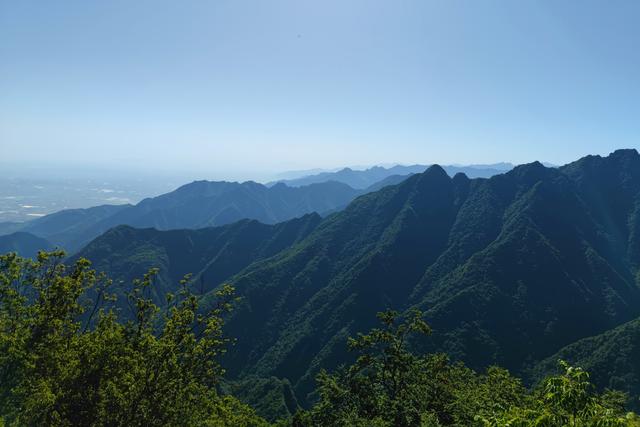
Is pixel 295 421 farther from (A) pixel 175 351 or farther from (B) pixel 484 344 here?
(B) pixel 484 344

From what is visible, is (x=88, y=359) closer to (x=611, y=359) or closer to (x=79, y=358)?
(x=79, y=358)

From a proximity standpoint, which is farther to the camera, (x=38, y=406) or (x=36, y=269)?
(x=36, y=269)

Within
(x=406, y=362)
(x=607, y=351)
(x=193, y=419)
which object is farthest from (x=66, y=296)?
(x=607, y=351)

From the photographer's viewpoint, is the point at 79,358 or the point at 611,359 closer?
the point at 79,358

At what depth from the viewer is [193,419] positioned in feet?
91.4

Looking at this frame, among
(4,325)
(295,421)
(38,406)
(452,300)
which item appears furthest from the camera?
(452,300)

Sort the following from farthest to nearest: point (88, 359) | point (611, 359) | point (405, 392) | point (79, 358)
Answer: point (611, 359), point (405, 392), point (79, 358), point (88, 359)

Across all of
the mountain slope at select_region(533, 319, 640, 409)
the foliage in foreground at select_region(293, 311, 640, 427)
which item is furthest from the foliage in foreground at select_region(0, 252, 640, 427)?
the mountain slope at select_region(533, 319, 640, 409)

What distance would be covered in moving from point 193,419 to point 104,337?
8801mm

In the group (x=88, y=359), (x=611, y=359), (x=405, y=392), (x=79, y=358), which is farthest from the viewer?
(x=611, y=359)

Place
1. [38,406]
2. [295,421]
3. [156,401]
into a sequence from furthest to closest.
→ [295,421] → [156,401] → [38,406]

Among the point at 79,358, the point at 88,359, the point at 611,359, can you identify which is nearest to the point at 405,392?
the point at 88,359

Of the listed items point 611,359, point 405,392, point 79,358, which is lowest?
point 611,359

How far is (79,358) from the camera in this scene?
23.6 m
